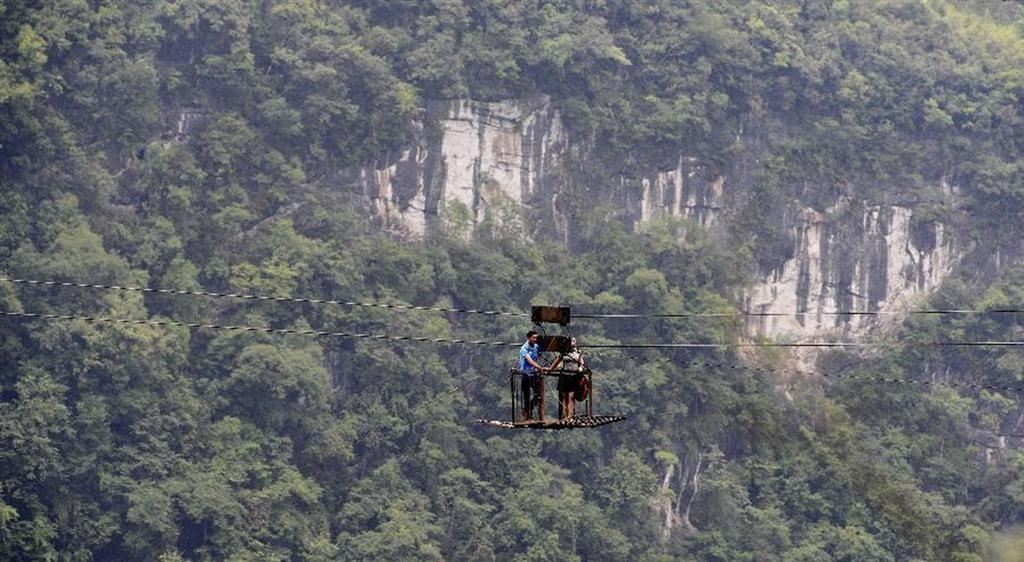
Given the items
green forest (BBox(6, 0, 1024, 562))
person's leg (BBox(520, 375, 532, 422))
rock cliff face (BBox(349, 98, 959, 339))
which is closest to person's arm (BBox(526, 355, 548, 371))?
person's leg (BBox(520, 375, 532, 422))

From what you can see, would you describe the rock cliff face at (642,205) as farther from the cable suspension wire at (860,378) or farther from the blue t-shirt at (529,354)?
the blue t-shirt at (529,354)

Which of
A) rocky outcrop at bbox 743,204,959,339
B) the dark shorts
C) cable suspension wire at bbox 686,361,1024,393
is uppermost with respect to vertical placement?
the dark shorts

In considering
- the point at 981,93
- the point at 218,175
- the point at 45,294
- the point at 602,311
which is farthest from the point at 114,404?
the point at 981,93

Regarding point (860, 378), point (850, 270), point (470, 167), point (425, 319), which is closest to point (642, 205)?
point (470, 167)

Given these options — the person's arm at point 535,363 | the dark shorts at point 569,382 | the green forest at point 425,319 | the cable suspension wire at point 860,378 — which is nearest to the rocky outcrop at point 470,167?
the green forest at point 425,319

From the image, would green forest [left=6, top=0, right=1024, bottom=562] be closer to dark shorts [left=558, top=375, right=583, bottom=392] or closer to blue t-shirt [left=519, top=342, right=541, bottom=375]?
blue t-shirt [left=519, top=342, right=541, bottom=375]

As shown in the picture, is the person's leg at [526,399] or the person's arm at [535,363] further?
the person's leg at [526,399]
